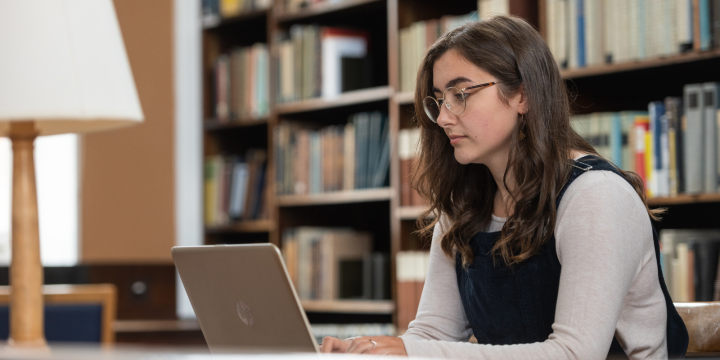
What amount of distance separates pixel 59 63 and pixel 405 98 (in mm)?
1847

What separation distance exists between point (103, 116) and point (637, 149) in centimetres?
162

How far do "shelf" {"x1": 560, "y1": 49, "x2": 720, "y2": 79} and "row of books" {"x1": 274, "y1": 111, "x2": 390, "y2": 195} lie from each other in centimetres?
85

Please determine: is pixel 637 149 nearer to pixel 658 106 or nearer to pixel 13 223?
pixel 658 106

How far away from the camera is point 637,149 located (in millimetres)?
2318

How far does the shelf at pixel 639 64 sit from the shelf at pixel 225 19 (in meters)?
1.58

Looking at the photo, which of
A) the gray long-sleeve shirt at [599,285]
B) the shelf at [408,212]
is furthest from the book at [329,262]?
the gray long-sleeve shirt at [599,285]

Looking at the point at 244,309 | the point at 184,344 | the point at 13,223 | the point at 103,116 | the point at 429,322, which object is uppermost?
the point at 103,116

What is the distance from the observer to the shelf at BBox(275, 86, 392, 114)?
10.0 feet

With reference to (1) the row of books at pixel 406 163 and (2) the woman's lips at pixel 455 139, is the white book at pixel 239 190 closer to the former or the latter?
(1) the row of books at pixel 406 163

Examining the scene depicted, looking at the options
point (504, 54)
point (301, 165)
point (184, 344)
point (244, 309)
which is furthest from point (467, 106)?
point (184, 344)

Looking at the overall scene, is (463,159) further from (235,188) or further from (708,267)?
(235,188)

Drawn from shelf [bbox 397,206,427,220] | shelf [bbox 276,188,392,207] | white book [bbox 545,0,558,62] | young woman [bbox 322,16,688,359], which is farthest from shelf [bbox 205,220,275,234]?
young woman [bbox 322,16,688,359]

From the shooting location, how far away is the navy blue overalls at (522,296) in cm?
137

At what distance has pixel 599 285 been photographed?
3.98 ft
